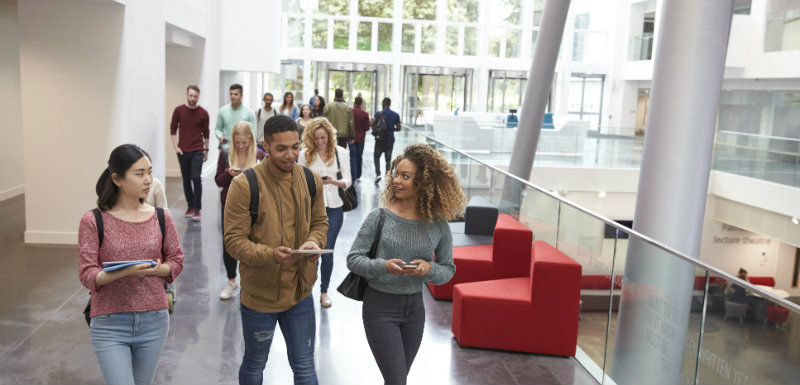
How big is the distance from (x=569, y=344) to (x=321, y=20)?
2697cm

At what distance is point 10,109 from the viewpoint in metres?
11.9

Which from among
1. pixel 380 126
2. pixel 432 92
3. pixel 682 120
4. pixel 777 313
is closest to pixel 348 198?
pixel 682 120

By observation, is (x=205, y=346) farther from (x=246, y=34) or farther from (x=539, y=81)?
(x=246, y=34)

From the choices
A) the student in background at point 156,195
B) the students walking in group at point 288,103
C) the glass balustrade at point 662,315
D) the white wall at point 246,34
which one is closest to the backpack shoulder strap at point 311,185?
the student in background at point 156,195

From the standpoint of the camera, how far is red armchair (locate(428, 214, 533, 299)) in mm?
6938

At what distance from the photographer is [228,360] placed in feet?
17.3

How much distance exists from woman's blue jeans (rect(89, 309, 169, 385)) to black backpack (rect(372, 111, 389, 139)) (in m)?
11.9

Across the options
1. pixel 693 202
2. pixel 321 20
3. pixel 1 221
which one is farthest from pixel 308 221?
pixel 321 20

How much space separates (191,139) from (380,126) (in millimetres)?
5406

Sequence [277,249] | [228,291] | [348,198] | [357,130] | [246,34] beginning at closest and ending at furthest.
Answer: [277,249], [348,198], [228,291], [357,130], [246,34]

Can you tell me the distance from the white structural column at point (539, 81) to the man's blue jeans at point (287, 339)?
904cm

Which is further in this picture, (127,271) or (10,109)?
(10,109)

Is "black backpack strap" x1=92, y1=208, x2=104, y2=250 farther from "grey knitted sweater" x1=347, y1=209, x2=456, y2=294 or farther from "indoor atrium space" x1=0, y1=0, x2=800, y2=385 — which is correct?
"grey knitted sweater" x1=347, y1=209, x2=456, y2=294

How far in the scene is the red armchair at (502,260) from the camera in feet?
22.8
